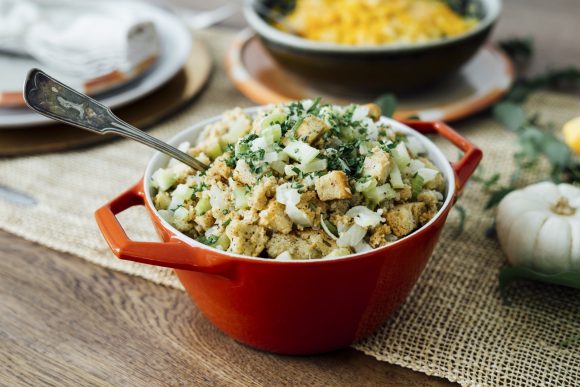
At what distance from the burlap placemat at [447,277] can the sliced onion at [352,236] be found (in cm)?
25

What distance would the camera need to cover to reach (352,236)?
1067 millimetres

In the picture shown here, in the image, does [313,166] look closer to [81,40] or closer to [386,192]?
[386,192]

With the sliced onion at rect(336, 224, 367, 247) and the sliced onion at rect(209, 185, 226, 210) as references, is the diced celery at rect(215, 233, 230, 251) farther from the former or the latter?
Answer: the sliced onion at rect(336, 224, 367, 247)

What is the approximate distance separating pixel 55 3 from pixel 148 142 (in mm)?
1544

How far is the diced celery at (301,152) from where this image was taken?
110 centimetres

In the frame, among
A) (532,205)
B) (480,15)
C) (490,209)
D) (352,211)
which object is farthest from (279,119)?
(480,15)

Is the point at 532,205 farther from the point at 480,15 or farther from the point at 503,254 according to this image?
the point at 480,15

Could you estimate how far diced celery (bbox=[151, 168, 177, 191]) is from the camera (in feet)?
3.95

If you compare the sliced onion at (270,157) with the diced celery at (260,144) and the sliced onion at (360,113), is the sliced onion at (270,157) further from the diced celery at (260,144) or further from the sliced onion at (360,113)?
the sliced onion at (360,113)

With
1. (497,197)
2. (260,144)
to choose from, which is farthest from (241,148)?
(497,197)

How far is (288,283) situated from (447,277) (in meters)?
0.50

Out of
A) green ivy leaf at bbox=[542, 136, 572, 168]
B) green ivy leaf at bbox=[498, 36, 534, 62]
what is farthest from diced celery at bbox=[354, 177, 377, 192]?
green ivy leaf at bbox=[498, 36, 534, 62]

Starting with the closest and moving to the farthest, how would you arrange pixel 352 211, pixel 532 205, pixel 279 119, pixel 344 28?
pixel 352 211, pixel 279 119, pixel 532 205, pixel 344 28

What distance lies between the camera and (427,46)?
1.86m
